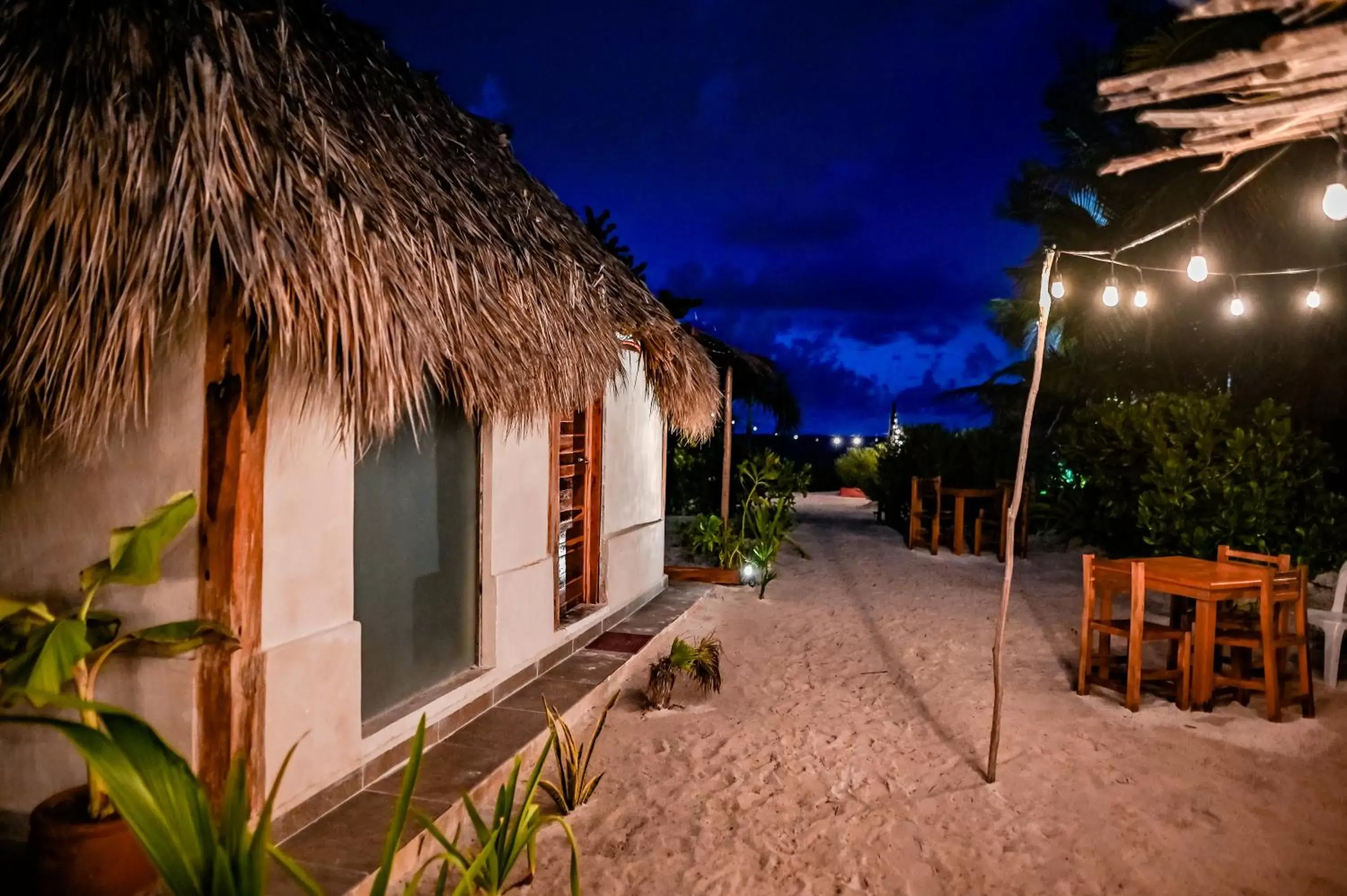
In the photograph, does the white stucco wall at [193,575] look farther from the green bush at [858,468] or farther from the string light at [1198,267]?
the green bush at [858,468]

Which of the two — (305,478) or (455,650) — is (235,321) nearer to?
(305,478)

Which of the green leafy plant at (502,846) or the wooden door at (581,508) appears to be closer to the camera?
the green leafy plant at (502,846)

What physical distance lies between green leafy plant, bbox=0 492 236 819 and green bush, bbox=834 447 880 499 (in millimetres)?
14833

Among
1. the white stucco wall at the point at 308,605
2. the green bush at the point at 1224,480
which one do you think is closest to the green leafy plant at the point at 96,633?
the white stucco wall at the point at 308,605

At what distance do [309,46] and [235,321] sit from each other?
5.24 ft

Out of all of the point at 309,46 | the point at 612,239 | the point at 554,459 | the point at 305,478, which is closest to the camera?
the point at 305,478

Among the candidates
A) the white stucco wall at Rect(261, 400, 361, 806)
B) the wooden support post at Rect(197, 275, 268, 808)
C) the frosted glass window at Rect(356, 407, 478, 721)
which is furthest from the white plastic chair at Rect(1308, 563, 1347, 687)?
the wooden support post at Rect(197, 275, 268, 808)

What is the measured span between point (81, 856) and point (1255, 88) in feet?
13.4

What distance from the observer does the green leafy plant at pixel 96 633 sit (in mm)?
2268

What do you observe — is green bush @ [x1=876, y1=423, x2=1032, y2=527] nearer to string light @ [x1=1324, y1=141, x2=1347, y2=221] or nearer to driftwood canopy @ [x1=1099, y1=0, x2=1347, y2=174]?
string light @ [x1=1324, y1=141, x2=1347, y2=221]

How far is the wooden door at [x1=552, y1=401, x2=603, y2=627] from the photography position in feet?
19.4

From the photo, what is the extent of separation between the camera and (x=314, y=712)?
3.09m

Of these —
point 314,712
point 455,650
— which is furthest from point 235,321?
point 455,650

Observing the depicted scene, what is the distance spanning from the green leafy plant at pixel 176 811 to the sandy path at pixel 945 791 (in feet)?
4.25
